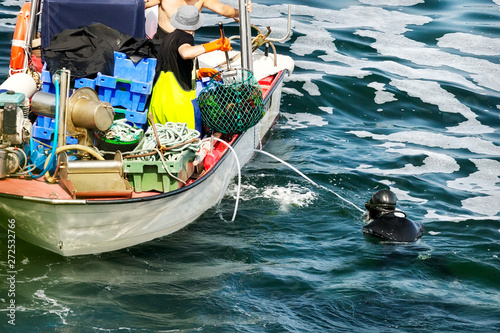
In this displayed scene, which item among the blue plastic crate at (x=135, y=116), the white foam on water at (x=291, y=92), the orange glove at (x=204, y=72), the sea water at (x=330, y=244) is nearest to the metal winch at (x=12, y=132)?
the sea water at (x=330, y=244)

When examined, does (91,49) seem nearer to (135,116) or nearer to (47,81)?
(47,81)

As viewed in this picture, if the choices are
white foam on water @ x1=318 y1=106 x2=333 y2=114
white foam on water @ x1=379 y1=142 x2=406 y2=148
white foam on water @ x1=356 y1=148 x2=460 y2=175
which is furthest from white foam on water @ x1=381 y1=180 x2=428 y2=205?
white foam on water @ x1=318 y1=106 x2=333 y2=114

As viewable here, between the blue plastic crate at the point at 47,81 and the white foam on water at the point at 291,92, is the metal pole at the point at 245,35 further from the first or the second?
the white foam on water at the point at 291,92

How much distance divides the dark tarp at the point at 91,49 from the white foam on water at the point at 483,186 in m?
4.36

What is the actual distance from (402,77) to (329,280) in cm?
812

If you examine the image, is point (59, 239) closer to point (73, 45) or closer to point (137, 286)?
point (137, 286)

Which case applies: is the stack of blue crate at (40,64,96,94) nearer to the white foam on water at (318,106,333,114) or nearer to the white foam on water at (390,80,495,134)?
the white foam on water at (318,106,333,114)

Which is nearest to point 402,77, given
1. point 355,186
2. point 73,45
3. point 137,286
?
point 355,186

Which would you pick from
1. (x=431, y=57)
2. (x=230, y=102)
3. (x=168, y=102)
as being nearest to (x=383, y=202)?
(x=230, y=102)

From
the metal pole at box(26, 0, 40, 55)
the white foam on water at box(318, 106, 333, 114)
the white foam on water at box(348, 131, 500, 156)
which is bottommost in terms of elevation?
the white foam on water at box(348, 131, 500, 156)

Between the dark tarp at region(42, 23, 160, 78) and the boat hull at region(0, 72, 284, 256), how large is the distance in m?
1.52

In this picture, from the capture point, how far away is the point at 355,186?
904 cm

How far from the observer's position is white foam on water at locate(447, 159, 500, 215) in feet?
28.6

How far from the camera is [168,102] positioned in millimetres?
7363
